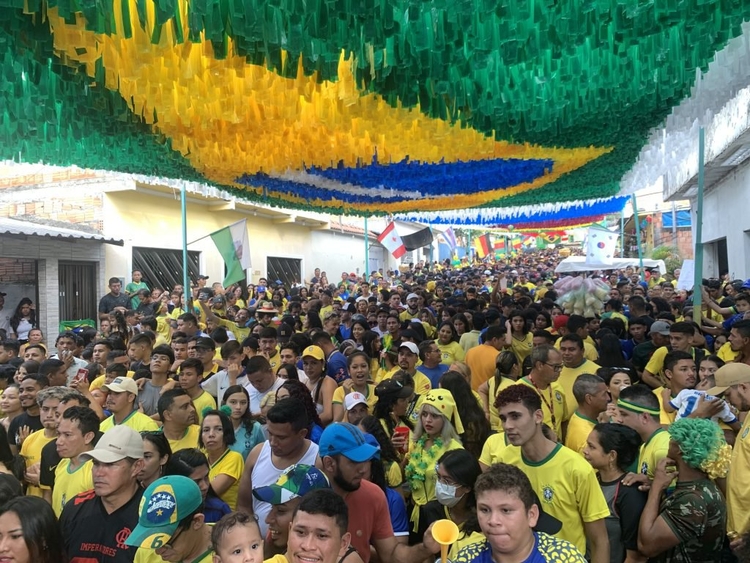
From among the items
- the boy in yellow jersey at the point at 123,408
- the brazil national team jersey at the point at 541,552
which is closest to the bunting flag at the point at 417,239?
the boy in yellow jersey at the point at 123,408

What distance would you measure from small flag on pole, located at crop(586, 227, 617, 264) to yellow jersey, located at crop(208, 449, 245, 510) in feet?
55.4

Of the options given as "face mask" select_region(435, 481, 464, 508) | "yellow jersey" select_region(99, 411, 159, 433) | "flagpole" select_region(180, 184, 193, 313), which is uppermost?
"flagpole" select_region(180, 184, 193, 313)

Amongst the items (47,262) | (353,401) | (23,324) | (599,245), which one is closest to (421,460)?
(353,401)

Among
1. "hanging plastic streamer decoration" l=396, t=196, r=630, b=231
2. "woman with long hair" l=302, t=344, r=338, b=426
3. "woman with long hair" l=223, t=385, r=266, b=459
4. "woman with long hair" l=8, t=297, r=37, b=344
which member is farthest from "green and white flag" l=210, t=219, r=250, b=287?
"hanging plastic streamer decoration" l=396, t=196, r=630, b=231

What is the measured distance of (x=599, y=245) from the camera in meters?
19.1

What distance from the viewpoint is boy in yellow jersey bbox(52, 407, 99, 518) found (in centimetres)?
330

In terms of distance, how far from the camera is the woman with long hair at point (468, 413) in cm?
414

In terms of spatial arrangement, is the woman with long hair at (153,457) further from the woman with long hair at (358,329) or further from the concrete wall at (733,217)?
the concrete wall at (733,217)

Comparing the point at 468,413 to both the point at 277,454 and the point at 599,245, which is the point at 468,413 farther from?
the point at 599,245

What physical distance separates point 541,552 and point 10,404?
418 centimetres

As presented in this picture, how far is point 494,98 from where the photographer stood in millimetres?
5188

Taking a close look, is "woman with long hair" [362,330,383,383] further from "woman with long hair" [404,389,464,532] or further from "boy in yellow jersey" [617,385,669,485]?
"boy in yellow jersey" [617,385,669,485]

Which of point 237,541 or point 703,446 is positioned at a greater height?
point 703,446

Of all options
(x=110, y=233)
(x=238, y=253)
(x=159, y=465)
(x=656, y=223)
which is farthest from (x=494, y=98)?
(x=656, y=223)
